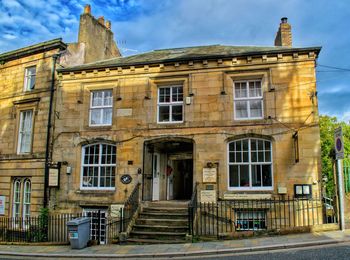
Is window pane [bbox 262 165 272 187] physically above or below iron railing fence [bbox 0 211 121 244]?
above

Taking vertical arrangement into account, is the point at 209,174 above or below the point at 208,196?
above

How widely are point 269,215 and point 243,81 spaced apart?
5.77m

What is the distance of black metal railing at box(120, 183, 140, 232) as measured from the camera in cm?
1241

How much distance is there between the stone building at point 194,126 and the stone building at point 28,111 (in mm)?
1107

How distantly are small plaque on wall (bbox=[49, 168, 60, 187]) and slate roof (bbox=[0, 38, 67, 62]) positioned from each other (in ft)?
21.1

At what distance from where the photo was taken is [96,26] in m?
19.5

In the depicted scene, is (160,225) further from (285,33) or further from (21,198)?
(285,33)

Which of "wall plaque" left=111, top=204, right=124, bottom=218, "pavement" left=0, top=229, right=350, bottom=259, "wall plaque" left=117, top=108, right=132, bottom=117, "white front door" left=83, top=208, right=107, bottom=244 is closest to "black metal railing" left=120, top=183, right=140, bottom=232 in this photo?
"wall plaque" left=111, top=204, right=124, bottom=218

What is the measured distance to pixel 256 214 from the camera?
13.1 meters

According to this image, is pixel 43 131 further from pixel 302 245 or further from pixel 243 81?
pixel 302 245

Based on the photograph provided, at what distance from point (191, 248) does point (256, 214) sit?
13.3 ft

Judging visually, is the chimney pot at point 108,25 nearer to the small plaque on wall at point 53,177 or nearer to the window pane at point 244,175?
the small plaque on wall at point 53,177

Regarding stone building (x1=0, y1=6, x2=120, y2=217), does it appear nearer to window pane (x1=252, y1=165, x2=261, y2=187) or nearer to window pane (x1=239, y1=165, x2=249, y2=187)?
window pane (x1=239, y1=165, x2=249, y2=187)

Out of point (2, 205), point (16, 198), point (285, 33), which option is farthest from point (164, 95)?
point (2, 205)
